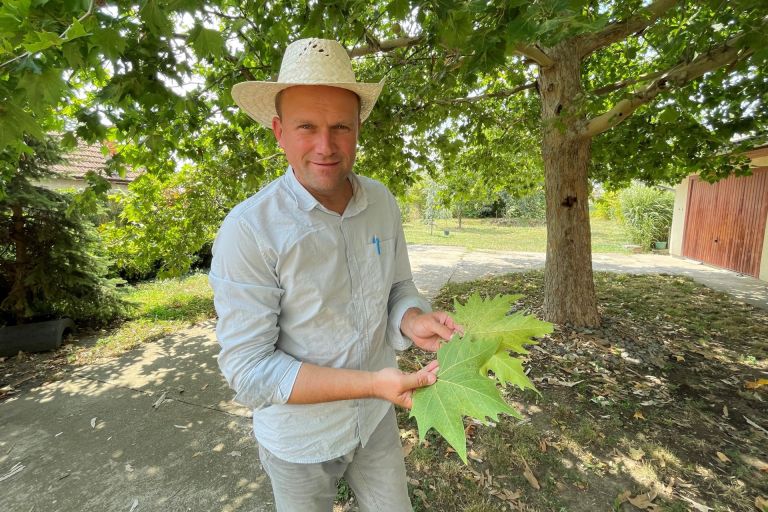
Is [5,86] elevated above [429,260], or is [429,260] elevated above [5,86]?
[5,86]

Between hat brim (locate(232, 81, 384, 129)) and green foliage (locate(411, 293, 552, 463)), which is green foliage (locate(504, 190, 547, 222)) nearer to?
hat brim (locate(232, 81, 384, 129))

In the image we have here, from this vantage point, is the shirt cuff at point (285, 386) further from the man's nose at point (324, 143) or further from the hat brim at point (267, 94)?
the hat brim at point (267, 94)

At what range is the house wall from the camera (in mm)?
13656

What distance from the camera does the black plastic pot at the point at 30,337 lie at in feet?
19.8

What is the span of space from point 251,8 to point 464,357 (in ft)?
11.8

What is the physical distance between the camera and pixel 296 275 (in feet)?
4.98

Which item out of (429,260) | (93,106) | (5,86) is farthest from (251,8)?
(429,260)

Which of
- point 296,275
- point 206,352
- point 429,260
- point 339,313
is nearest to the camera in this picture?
point 296,275

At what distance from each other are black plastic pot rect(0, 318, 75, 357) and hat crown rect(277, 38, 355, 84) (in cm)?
692

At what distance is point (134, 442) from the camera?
363 centimetres

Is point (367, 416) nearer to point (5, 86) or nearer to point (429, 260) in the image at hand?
point (5, 86)

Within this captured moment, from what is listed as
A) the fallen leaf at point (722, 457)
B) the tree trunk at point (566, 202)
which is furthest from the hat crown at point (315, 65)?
the tree trunk at point (566, 202)

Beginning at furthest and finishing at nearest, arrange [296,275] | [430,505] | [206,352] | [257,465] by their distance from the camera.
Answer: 1. [206,352]
2. [257,465]
3. [430,505]
4. [296,275]

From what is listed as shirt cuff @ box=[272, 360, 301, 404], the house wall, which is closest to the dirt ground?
shirt cuff @ box=[272, 360, 301, 404]
